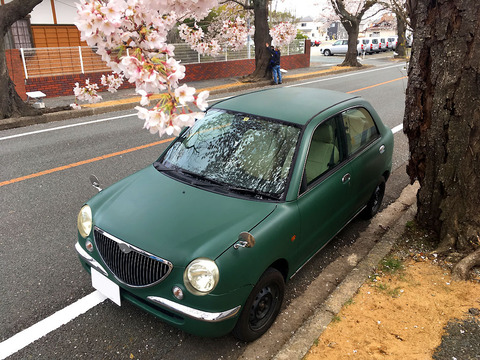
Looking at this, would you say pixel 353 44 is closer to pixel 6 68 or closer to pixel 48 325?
pixel 6 68

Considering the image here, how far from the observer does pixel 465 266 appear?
11.0 ft

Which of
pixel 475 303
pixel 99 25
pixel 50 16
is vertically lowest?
pixel 475 303

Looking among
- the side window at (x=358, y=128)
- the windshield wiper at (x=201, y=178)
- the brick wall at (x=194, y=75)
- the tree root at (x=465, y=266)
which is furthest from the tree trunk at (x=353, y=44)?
the windshield wiper at (x=201, y=178)

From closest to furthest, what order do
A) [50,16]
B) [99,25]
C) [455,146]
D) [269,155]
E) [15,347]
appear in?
[99,25] < [15,347] < [269,155] < [455,146] < [50,16]

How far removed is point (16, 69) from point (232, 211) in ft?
35.0

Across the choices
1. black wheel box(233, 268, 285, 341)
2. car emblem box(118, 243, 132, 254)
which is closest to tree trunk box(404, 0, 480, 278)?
black wheel box(233, 268, 285, 341)

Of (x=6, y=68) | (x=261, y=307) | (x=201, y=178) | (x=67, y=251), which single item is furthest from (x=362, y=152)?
(x=6, y=68)

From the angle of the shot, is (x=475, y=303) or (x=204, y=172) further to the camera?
(x=204, y=172)

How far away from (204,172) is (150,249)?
96cm

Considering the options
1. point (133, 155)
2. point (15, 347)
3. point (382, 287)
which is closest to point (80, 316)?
point (15, 347)

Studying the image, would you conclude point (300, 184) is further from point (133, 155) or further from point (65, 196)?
point (133, 155)

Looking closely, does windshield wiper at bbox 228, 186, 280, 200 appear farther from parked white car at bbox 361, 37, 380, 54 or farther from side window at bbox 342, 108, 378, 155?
parked white car at bbox 361, 37, 380, 54

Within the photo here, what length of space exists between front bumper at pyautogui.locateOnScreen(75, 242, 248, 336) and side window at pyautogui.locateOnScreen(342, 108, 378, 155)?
210 cm

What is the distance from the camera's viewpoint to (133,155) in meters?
6.71
